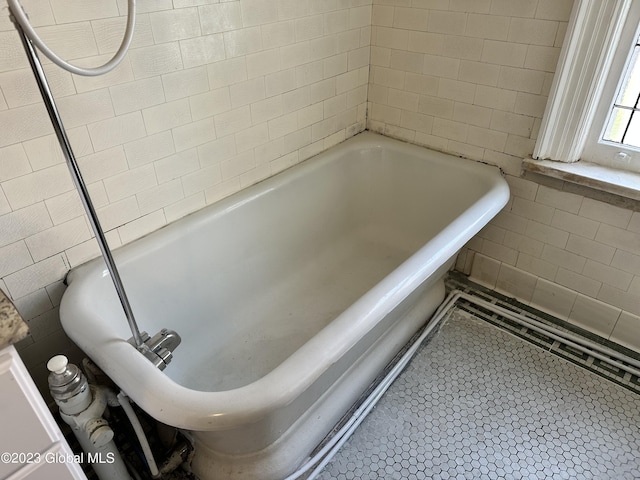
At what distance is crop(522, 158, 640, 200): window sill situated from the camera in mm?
1523

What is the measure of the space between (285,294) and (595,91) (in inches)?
Answer: 52.0

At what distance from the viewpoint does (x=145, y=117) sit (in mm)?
1343

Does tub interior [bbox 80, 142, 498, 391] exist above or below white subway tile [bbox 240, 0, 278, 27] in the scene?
below

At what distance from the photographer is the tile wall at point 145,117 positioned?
1.13 metres

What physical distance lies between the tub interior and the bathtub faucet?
0.64 feet

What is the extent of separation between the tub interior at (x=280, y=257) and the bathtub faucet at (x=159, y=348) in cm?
19

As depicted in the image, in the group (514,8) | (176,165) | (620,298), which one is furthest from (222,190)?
(620,298)

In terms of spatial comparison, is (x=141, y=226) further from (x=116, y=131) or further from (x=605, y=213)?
(x=605, y=213)

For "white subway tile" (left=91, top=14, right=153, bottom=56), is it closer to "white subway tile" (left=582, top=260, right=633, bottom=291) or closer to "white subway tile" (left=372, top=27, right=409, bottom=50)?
"white subway tile" (left=372, top=27, right=409, bottom=50)

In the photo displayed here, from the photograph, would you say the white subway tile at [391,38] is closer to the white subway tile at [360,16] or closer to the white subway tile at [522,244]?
the white subway tile at [360,16]

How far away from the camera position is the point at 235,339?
1.65 meters

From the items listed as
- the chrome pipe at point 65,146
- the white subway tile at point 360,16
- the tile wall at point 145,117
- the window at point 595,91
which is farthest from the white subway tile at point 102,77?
the window at point 595,91

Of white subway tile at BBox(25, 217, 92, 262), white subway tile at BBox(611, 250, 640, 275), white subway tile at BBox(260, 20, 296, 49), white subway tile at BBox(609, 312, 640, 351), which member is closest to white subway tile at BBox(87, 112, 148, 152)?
white subway tile at BBox(25, 217, 92, 262)

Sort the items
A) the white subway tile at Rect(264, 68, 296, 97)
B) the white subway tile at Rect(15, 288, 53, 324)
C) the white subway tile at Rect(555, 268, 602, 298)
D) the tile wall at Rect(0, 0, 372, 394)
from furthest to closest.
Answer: the white subway tile at Rect(555, 268, 602, 298)
the white subway tile at Rect(264, 68, 296, 97)
the white subway tile at Rect(15, 288, 53, 324)
the tile wall at Rect(0, 0, 372, 394)
